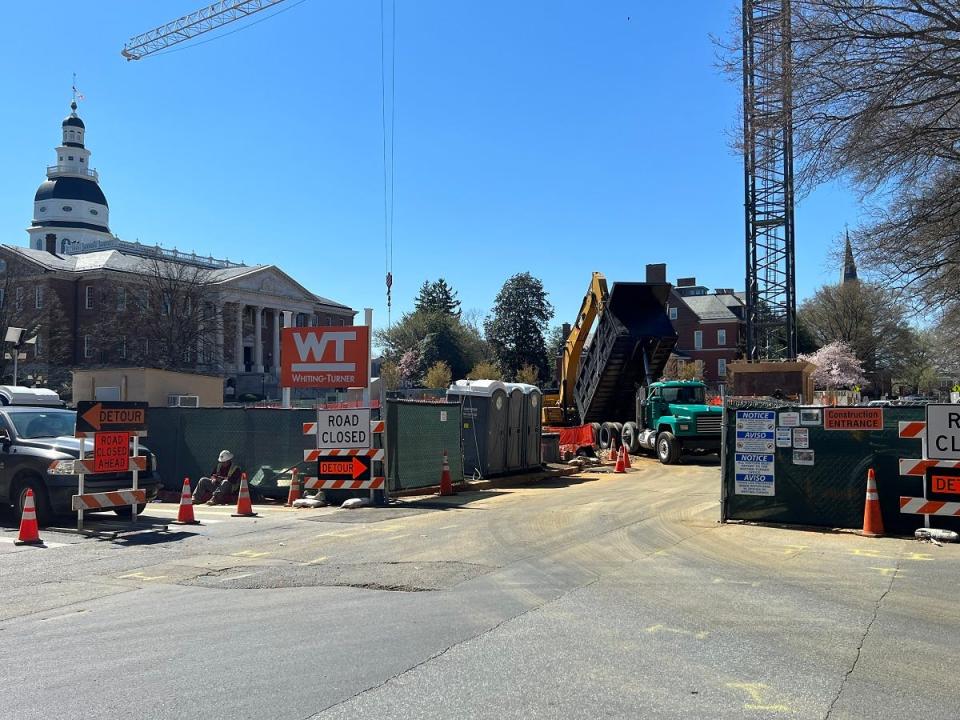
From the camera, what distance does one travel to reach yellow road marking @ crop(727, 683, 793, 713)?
16.1 ft

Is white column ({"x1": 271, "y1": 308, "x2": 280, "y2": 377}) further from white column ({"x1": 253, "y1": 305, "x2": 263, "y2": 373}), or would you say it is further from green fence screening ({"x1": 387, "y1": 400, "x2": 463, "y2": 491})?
green fence screening ({"x1": 387, "y1": 400, "x2": 463, "y2": 491})

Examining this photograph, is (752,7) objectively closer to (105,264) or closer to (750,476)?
(750,476)

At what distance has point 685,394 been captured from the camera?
26.6 m

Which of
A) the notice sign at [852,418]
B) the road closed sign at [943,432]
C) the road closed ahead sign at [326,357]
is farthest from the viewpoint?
the road closed ahead sign at [326,357]

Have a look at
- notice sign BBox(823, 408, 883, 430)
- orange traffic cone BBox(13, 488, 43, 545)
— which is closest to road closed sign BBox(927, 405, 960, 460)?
notice sign BBox(823, 408, 883, 430)

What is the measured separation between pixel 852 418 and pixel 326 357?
389 inches

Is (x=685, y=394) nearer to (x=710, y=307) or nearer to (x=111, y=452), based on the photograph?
(x=111, y=452)

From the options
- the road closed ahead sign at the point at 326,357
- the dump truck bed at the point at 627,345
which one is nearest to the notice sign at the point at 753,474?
the road closed ahead sign at the point at 326,357

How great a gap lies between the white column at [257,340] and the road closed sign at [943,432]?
7831 cm

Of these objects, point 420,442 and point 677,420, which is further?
point 677,420

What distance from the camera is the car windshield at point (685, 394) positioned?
26531 millimetres

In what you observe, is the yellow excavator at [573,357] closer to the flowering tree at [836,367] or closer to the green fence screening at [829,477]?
the green fence screening at [829,477]

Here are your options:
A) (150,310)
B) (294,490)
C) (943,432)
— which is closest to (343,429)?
(294,490)

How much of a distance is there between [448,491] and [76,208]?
353 ft
